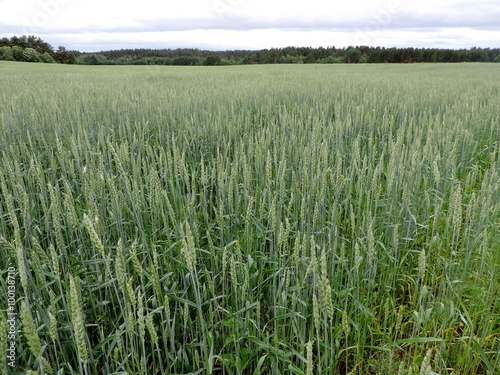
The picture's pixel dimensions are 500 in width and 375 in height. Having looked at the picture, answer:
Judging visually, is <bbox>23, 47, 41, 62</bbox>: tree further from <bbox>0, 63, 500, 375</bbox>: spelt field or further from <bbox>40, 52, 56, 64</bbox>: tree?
<bbox>0, 63, 500, 375</bbox>: spelt field

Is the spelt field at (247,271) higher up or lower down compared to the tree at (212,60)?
lower down

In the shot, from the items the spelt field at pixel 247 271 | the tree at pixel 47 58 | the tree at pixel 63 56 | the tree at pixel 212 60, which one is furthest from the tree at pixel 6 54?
the spelt field at pixel 247 271

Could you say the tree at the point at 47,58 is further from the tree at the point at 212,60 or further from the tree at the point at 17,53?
the tree at the point at 212,60

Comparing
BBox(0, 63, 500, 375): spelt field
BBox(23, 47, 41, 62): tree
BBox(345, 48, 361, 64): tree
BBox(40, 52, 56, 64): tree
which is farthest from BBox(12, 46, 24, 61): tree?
BBox(0, 63, 500, 375): spelt field

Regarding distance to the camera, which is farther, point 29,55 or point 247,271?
point 29,55

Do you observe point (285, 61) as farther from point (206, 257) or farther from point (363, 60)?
point (206, 257)

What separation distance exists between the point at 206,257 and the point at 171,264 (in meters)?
0.22

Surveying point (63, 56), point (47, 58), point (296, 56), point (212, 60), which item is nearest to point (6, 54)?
point (47, 58)

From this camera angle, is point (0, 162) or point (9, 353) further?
point (0, 162)

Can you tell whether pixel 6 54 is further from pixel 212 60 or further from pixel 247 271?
pixel 247 271

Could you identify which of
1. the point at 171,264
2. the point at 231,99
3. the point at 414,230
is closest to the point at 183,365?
the point at 171,264

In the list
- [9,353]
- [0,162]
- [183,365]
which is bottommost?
[183,365]

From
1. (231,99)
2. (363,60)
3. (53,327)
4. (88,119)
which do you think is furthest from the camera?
(363,60)

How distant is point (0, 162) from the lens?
2672 mm
